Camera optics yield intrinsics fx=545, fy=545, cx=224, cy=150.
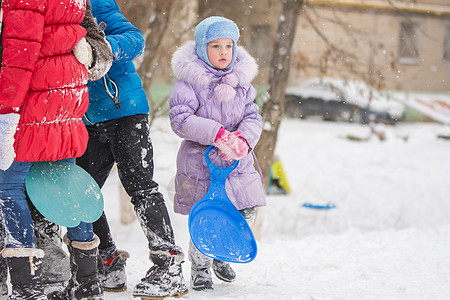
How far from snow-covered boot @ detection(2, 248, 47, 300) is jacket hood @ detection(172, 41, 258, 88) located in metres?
1.33

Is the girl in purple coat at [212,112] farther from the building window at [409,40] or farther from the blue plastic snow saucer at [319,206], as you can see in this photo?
the blue plastic snow saucer at [319,206]

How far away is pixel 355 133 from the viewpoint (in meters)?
15.3

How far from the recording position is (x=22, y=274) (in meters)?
2.46

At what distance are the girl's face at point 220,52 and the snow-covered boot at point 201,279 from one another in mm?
1238

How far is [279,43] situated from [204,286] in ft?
10.6

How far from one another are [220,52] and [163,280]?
135cm

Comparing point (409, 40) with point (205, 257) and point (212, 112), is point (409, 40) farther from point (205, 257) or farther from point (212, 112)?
point (205, 257)

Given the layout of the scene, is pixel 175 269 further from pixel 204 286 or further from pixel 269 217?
pixel 269 217

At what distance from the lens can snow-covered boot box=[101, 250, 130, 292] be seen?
312 cm

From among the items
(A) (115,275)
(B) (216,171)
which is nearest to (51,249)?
(A) (115,275)

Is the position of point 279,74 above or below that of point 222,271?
above

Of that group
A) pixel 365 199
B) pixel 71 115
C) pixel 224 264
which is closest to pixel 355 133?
pixel 365 199

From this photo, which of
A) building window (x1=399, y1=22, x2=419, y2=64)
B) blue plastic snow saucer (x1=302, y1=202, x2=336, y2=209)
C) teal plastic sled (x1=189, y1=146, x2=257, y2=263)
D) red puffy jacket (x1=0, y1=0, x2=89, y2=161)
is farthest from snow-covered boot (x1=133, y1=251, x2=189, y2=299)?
Result: blue plastic snow saucer (x1=302, y1=202, x2=336, y2=209)

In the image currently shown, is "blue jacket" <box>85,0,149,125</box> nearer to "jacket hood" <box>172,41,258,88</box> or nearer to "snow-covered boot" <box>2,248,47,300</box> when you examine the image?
"jacket hood" <box>172,41,258,88</box>
